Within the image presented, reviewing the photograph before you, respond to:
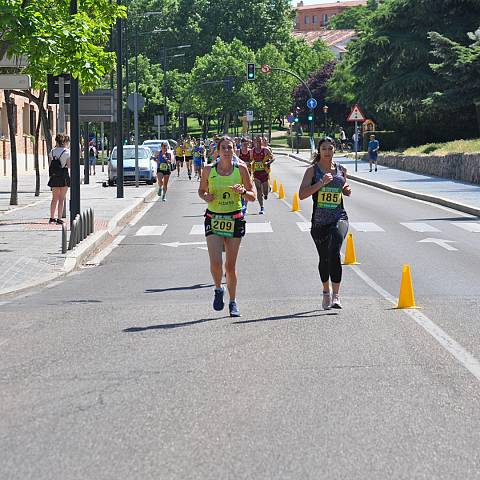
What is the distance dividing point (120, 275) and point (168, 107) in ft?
323

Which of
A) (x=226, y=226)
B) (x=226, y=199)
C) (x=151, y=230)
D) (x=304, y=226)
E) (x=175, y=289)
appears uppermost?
(x=226, y=199)

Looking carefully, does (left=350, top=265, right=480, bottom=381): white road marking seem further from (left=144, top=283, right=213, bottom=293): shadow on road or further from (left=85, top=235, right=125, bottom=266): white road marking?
(left=85, top=235, right=125, bottom=266): white road marking

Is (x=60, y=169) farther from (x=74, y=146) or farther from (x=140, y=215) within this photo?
(x=140, y=215)

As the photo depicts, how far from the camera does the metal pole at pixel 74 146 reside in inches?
888

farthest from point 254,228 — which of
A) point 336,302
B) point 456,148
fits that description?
point 456,148

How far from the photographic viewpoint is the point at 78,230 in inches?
802

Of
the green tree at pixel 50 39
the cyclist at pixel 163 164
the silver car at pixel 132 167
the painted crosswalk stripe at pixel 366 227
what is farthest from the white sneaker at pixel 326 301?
the silver car at pixel 132 167

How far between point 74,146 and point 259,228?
4649 millimetres

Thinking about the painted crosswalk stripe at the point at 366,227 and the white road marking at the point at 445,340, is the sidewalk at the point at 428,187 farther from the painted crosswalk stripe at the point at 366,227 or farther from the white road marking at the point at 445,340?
the white road marking at the point at 445,340

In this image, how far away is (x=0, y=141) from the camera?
185 feet

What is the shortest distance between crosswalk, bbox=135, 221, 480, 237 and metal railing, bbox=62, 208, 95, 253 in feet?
8.14

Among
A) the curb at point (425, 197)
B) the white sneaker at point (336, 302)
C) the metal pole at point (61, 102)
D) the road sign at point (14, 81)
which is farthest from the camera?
the curb at point (425, 197)

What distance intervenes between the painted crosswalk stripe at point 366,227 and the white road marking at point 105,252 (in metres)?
4.94

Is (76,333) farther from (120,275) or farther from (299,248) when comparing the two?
(299,248)
